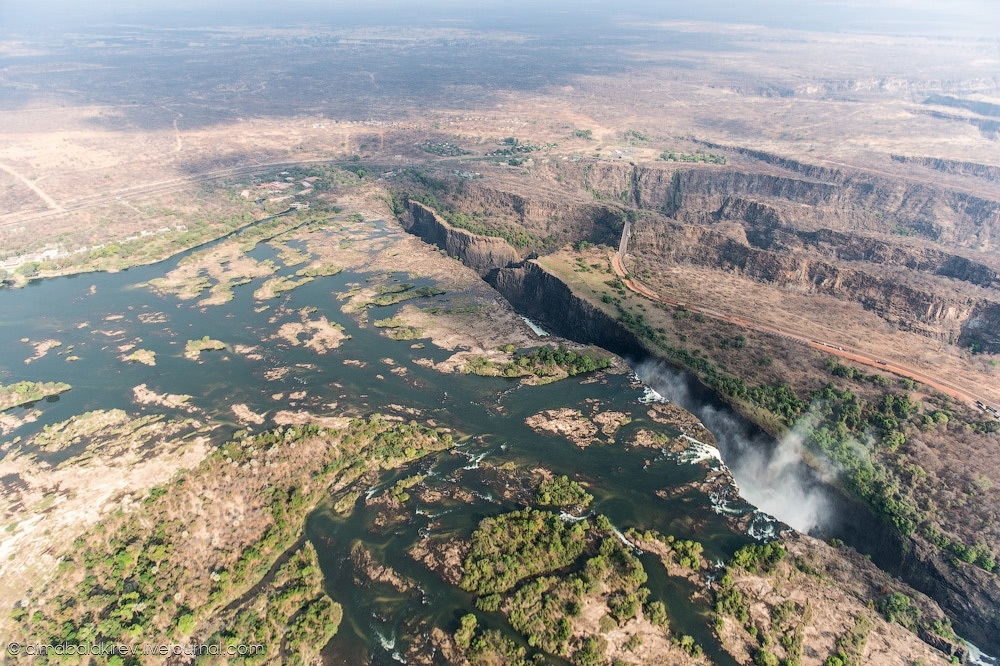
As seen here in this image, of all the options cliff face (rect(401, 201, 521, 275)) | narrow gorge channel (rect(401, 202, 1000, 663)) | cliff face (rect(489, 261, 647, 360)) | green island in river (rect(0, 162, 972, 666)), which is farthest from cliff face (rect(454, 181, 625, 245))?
green island in river (rect(0, 162, 972, 666))

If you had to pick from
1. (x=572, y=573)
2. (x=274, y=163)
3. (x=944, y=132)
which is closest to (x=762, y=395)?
(x=572, y=573)

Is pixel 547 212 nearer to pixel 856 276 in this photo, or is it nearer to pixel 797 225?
pixel 797 225

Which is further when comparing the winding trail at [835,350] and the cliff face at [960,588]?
the winding trail at [835,350]

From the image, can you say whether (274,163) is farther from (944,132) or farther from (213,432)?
(944,132)

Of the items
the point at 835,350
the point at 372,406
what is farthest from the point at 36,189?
the point at 835,350
